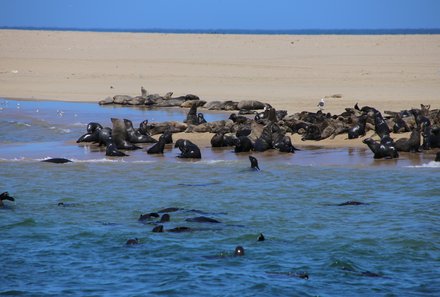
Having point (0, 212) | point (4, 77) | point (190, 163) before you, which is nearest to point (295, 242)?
point (0, 212)

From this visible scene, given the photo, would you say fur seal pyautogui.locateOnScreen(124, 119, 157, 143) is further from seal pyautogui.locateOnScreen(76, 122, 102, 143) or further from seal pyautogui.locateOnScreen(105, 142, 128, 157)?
seal pyautogui.locateOnScreen(105, 142, 128, 157)

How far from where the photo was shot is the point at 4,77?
32.8 m

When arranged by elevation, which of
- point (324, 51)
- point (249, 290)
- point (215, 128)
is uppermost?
point (324, 51)

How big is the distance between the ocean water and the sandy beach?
2.92 m

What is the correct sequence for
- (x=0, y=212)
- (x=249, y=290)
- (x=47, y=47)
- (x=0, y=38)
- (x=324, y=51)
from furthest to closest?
(x=0, y=38) → (x=47, y=47) → (x=324, y=51) → (x=0, y=212) → (x=249, y=290)

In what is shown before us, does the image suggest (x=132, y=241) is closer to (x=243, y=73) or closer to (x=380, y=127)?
(x=380, y=127)

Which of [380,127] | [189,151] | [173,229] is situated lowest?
[173,229]

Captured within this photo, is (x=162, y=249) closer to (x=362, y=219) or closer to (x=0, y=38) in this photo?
(x=362, y=219)

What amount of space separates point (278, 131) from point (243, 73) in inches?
653

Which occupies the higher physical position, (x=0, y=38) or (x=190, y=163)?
(x=0, y=38)

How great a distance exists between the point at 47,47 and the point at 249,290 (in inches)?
1836

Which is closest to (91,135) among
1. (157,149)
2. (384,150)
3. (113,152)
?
(113,152)

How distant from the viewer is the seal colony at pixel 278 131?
14.7m

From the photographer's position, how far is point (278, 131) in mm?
15594
